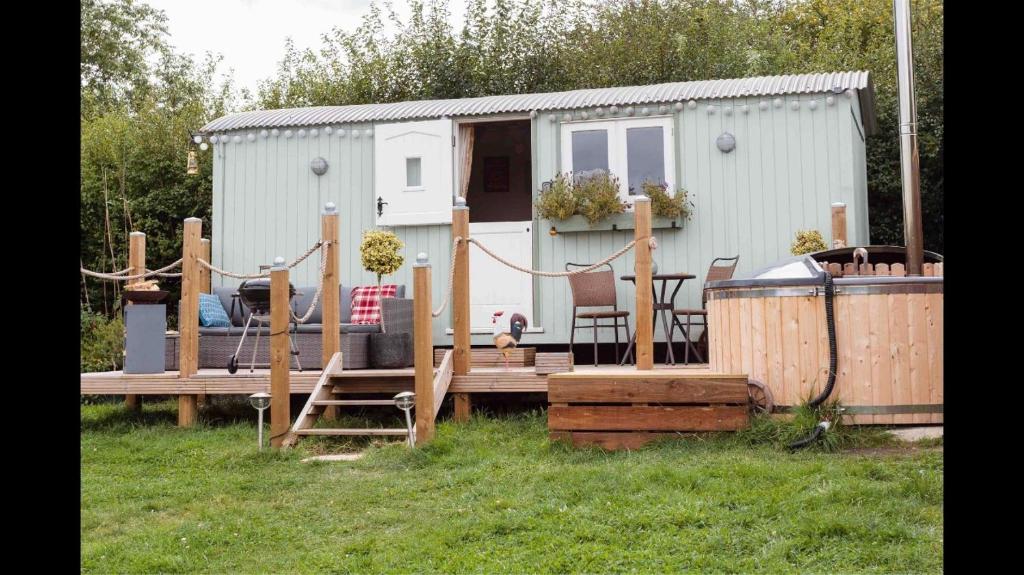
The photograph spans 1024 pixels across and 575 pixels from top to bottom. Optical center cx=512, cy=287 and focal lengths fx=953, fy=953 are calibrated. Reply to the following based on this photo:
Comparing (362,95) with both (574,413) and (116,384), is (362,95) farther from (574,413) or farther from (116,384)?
(574,413)

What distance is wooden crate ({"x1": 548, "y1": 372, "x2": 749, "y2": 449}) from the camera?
5656 mm

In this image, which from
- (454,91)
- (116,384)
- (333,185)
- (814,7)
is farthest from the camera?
(814,7)

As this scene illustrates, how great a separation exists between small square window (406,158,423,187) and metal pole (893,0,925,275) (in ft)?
14.6

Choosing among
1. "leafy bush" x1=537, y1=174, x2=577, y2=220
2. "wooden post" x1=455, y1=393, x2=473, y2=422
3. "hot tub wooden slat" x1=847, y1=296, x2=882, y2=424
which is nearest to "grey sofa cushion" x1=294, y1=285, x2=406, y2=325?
"leafy bush" x1=537, y1=174, x2=577, y2=220

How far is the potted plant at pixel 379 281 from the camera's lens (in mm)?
7668

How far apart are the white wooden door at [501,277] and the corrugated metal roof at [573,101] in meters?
1.14

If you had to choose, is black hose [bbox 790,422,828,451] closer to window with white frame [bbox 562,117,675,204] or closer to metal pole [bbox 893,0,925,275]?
metal pole [bbox 893,0,925,275]

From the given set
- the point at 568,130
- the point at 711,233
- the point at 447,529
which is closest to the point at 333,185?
the point at 568,130

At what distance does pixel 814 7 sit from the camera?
63.2ft

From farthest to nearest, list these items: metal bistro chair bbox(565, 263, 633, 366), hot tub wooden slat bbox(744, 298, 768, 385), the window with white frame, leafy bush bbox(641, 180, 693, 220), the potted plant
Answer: the window with white frame → leafy bush bbox(641, 180, 693, 220) → metal bistro chair bbox(565, 263, 633, 366) → the potted plant → hot tub wooden slat bbox(744, 298, 768, 385)

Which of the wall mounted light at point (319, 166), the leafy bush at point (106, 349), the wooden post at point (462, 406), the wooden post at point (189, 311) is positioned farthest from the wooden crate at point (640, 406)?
the leafy bush at point (106, 349)

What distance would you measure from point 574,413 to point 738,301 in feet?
4.20
